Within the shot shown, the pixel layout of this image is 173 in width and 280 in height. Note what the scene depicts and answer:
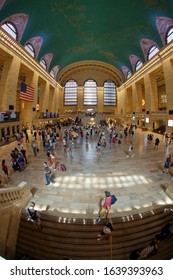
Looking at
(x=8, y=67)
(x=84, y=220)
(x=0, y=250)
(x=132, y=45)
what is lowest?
(x=0, y=250)

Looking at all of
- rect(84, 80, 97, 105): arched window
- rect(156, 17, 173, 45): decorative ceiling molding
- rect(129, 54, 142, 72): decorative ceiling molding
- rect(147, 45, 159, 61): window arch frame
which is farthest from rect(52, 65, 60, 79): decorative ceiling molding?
rect(156, 17, 173, 45): decorative ceiling molding

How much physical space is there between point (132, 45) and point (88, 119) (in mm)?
16922

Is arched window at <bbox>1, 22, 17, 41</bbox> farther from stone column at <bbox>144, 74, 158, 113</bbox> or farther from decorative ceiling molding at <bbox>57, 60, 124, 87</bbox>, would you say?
decorative ceiling molding at <bbox>57, 60, 124, 87</bbox>

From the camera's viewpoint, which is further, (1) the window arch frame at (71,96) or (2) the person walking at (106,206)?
(1) the window arch frame at (71,96)

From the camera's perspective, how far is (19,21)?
51.0ft

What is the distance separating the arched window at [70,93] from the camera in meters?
43.0

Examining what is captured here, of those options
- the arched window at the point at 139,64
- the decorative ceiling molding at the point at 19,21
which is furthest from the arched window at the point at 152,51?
the decorative ceiling molding at the point at 19,21

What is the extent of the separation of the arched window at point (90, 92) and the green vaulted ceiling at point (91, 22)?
53.3 ft

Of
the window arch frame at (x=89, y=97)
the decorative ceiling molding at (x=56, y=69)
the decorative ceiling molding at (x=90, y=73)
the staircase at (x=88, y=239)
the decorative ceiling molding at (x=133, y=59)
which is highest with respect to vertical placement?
the decorative ceiling molding at (x=90, y=73)

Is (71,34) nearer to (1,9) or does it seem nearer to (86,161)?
(1,9)

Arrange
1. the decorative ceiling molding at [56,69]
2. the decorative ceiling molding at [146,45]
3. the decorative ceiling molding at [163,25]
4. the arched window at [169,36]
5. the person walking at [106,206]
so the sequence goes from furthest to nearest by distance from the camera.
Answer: the decorative ceiling molding at [56,69]
the decorative ceiling molding at [146,45]
the arched window at [169,36]
the decorative ceiling molding at [163,25]
the person walking at [106,206]

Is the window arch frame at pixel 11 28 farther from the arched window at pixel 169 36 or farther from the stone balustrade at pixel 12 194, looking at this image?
the stone balustrade at pixel 12 194

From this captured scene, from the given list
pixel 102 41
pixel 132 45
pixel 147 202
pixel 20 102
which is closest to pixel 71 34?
pixel 102 41

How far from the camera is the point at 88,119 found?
34844 mm
